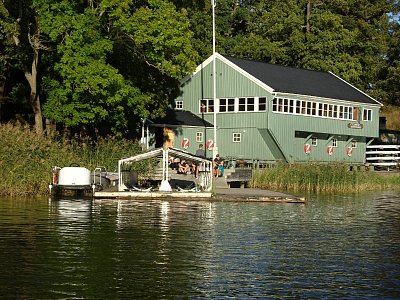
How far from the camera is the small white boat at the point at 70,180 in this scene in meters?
41.8

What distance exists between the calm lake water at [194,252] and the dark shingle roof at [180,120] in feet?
94.9

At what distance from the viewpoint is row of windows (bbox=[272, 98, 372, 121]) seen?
6749cm

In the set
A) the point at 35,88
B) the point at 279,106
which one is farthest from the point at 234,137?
the point at 35,88

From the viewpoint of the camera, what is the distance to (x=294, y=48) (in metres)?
83.2

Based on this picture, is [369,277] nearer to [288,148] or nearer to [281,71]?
[288,148]

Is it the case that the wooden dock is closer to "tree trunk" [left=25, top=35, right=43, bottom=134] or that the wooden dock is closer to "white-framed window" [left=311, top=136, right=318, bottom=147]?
"tree trunk" [left=25, top=35, right=43, bottom=134]

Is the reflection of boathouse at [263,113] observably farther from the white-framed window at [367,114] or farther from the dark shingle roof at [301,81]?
the white-framed window at [367,114]

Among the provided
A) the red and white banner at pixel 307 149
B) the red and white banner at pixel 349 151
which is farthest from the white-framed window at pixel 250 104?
the red and white banner at pixel 349 151

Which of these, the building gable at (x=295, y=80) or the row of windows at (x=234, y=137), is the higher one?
the building gable at (x=295, y=80)

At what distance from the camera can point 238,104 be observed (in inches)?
2685

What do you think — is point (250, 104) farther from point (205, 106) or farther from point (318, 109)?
point (318, 109)

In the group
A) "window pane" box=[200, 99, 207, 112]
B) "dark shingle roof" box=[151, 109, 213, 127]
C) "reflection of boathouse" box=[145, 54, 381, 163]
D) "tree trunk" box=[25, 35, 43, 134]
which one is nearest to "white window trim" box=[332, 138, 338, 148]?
"reflection of boathouse" box=[145, 54, 381, 163]

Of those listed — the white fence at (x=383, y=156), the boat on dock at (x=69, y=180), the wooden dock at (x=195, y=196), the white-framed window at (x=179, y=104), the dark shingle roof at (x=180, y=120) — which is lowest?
the wooden dock at (x=195, y=196)

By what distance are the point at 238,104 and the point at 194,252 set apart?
147 feet
